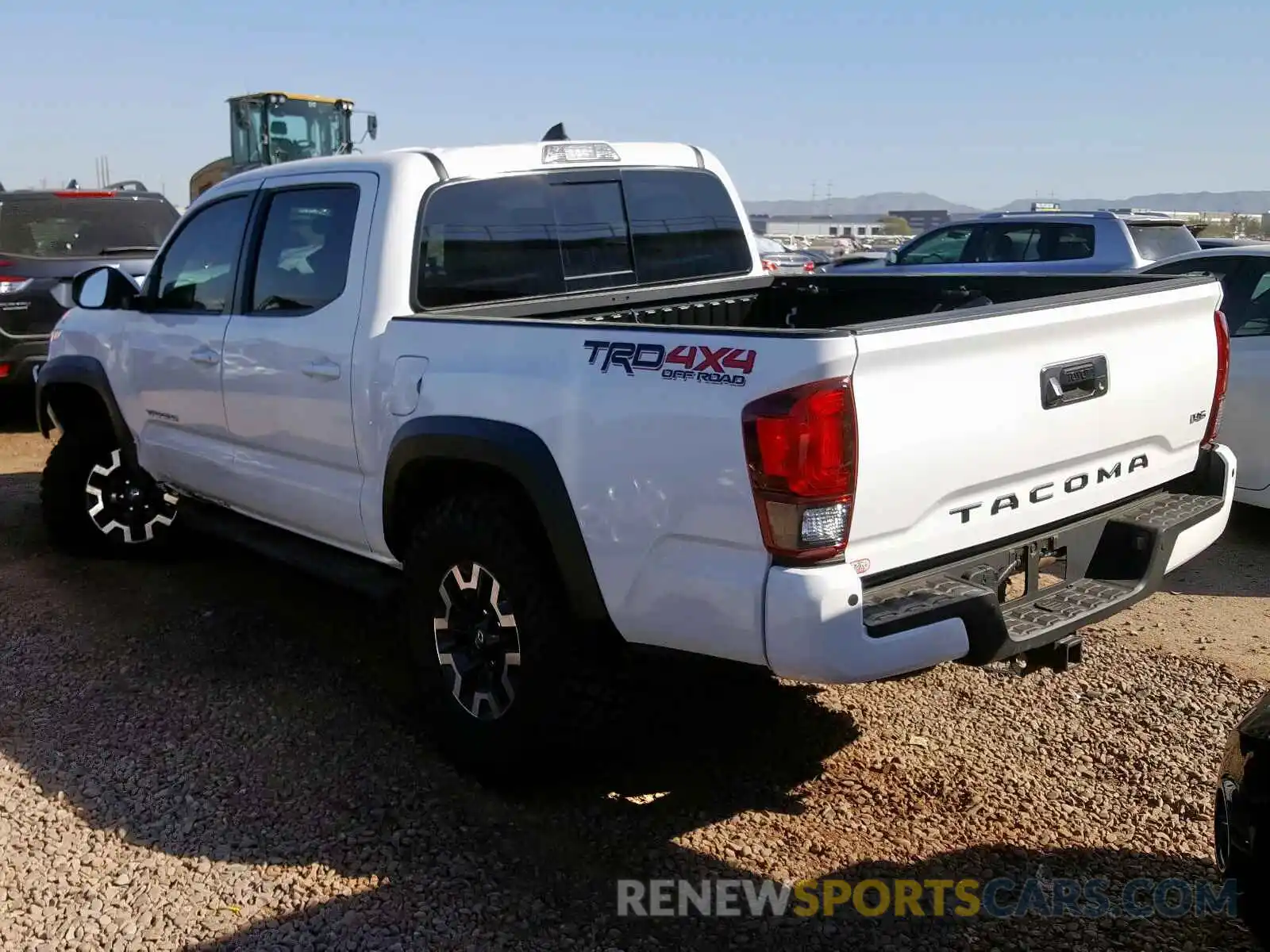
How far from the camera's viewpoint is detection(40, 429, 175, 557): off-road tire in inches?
237

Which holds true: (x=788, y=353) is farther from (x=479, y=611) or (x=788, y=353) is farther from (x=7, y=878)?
(x=7, y=878)

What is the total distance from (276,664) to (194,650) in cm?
41

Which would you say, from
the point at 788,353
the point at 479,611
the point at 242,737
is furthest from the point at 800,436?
the point at 242,737

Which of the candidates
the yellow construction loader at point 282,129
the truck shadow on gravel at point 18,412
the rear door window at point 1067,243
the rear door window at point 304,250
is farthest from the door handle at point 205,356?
the yellow construction loader at point 282,129

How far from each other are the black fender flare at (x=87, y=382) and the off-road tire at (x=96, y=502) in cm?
19

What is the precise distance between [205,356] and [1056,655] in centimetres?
350

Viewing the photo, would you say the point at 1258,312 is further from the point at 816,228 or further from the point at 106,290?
the point at 816,228

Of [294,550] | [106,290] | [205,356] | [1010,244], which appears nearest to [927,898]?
[294,550]

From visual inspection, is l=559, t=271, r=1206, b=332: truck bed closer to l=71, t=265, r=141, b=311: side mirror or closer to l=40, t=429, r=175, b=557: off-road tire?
l=71, t=265, r=141, b=311: side mirror

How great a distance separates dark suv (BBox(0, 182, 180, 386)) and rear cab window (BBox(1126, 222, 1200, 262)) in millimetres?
8681

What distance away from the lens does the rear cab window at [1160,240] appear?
36.2ft

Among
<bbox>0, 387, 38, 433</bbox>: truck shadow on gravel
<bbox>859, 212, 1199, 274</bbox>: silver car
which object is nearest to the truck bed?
<bbox>859, 212, 1199, 274</bbox>: silver car

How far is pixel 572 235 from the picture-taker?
450cm

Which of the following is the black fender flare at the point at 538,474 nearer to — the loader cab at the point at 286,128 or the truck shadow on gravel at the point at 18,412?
the truck shadow on gravel at the point at 18,412
